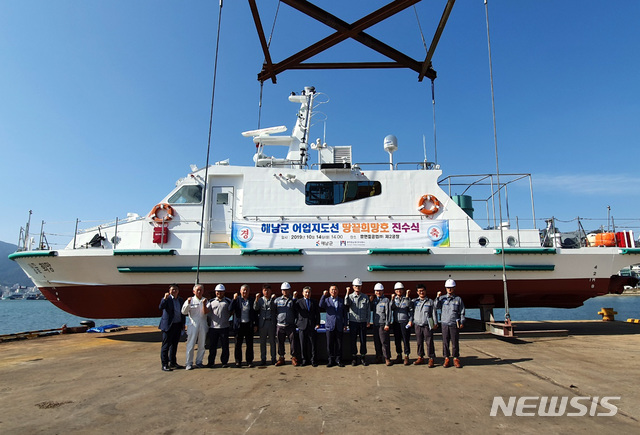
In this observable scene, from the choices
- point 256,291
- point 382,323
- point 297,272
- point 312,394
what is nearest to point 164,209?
point 256,291

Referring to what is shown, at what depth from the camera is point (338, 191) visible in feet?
30.3

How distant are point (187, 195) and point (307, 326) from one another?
216 inches

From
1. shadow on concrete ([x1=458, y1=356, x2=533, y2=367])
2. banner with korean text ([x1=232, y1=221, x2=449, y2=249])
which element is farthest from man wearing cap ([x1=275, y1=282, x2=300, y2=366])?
banner with korean text ([x1=232, y1=221, x2=449, y2=249])

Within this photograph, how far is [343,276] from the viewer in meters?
8.66

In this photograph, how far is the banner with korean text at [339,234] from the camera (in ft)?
28.7

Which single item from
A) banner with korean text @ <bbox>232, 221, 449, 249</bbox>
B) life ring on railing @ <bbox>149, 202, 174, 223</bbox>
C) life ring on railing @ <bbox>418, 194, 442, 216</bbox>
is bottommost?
banner with korean text @ <bbox>232, 221, 449, 249</bbox>

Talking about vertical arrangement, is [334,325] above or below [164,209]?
below

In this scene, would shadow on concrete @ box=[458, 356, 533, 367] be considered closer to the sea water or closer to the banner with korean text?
the banner with korean text

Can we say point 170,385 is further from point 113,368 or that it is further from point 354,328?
point 354,328

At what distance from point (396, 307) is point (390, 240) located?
3.33m

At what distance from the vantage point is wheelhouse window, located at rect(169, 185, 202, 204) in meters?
9.25

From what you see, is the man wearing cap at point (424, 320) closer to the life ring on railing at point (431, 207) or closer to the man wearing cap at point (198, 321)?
the man wearing cap at point (198, 321)

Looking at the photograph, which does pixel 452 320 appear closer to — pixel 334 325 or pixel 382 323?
pixel 382 323

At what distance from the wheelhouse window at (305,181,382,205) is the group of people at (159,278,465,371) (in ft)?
12.6
